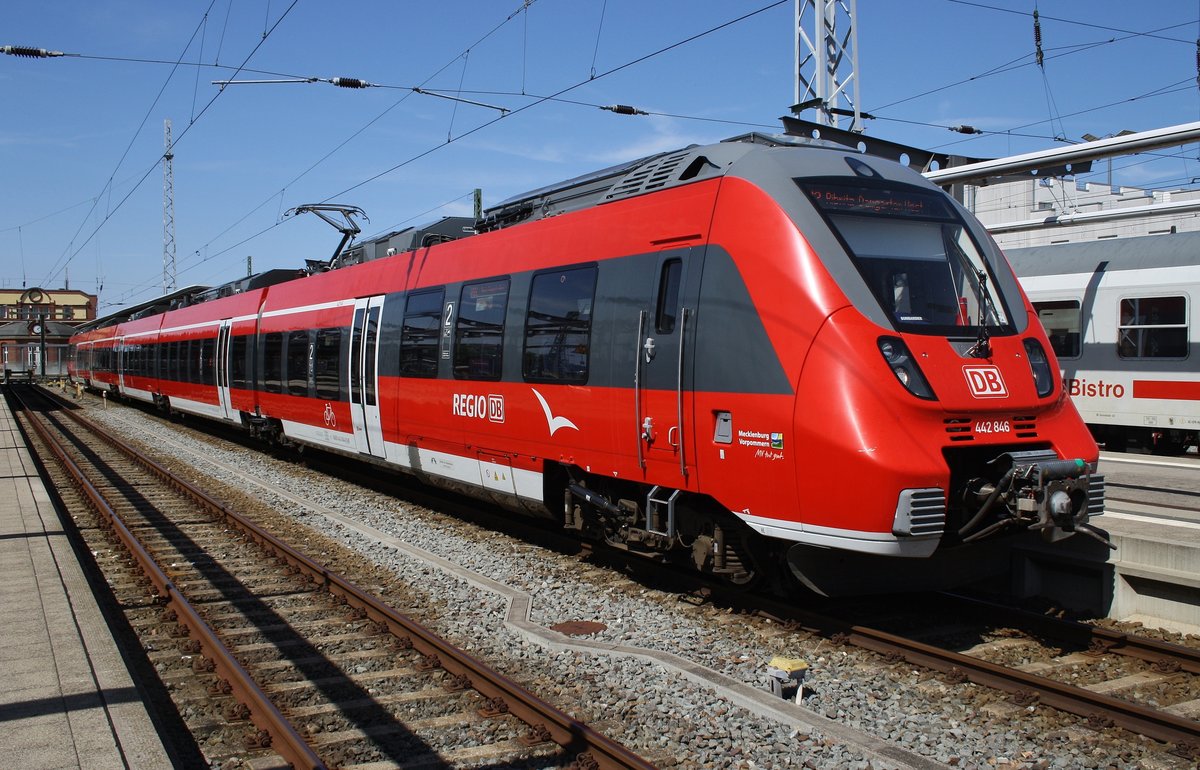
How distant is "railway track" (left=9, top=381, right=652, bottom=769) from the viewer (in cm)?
507

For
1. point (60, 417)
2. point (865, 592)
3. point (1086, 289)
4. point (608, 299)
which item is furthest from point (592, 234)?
point (60, 417)

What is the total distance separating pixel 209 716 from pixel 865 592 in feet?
14.3

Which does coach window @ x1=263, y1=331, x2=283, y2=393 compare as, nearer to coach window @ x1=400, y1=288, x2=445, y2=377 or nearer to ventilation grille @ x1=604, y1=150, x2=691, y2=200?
coach window @ x1=400, y1=288, x2=445, y2=377

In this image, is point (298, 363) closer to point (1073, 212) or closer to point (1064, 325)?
point (1064, 325)

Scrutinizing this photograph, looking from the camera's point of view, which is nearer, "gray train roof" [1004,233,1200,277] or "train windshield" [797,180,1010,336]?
"train windshield" [797,180,1010,336]

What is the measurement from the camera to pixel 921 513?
5.81m

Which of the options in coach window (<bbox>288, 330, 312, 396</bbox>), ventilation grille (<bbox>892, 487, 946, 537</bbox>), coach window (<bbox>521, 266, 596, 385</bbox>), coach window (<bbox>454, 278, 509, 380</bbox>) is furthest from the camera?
coach window (<bbox>288, 330, 312, 396</bbox>)

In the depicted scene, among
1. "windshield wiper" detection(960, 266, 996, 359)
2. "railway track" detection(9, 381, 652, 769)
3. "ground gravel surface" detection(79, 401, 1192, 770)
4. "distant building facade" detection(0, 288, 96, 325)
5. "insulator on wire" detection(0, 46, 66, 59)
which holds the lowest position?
"railway track" detection(9, 381, 652, 769)

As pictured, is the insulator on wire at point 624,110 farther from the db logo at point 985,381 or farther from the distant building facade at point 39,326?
the distant building facade at point 39,326

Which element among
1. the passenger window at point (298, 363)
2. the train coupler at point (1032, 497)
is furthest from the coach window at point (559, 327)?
the passenger window at point (298, 363)

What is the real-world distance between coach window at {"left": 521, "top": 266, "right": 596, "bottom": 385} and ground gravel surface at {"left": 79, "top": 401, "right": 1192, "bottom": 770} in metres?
1.91

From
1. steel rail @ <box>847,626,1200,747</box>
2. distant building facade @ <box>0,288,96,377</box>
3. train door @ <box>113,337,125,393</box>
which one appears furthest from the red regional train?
distant building facade @ <box>0,288,96,377</box>

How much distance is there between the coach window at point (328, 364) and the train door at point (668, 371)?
306 inches

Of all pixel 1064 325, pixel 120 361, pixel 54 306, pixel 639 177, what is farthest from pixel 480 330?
pixel 54 306
